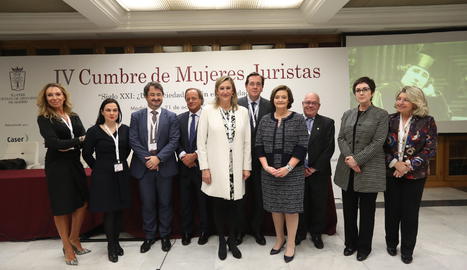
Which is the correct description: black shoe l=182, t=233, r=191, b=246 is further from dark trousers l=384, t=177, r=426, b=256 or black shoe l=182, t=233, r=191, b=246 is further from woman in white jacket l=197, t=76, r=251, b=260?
dark trousers l=384, t=177, r=426, b=256

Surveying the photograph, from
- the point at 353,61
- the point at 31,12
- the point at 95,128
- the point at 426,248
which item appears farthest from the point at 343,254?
the point at 31,12

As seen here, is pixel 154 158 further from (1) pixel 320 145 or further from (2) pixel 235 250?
(1) pixel 320 145

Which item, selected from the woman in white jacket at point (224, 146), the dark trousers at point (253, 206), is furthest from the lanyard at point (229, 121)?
the dark trousers at point (253, 206)

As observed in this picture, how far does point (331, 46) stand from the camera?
5262 millimetres

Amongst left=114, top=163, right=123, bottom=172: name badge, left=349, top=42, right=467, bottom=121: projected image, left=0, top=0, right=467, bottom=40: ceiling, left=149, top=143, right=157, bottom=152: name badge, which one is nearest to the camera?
left=114, top=163, right=123, bottom=172: name badge

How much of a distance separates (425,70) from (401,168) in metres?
3.55

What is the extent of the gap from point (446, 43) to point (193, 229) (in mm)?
5019

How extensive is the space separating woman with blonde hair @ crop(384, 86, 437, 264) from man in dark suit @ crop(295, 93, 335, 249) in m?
0.53

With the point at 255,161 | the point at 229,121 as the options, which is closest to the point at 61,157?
the point at 229,121

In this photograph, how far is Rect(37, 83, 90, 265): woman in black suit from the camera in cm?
253

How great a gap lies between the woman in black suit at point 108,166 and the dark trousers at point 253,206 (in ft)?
3.63

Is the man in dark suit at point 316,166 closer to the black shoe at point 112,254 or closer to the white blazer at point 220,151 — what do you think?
the white blazer at point 220,151

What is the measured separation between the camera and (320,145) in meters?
2.87

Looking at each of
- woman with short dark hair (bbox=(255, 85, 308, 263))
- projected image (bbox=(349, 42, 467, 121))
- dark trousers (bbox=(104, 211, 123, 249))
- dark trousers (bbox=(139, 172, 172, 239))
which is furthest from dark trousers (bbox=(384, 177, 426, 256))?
projected image (bbox=(349, 42, 467, 121))
